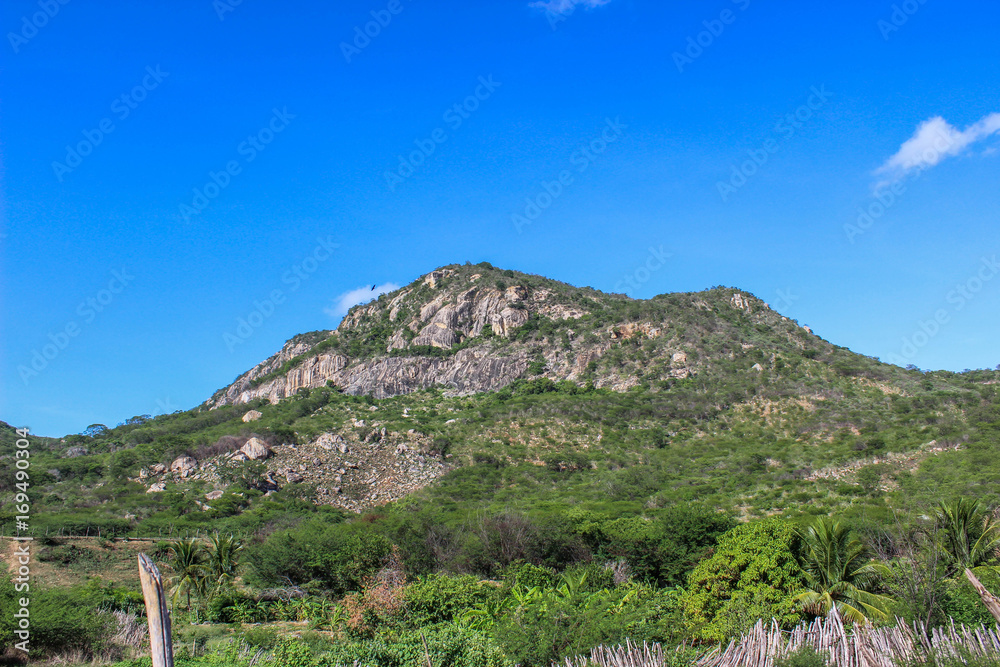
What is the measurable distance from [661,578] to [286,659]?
809 inches

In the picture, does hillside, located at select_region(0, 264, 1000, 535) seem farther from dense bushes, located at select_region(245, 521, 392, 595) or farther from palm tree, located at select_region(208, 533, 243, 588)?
palm tree, located at select_region(208, 533, 243, 588)

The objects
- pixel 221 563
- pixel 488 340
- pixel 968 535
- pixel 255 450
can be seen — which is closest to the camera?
pixel 968 535

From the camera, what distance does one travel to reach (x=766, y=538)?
22.6 m

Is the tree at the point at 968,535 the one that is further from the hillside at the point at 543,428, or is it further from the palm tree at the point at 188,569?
the palm tree at the point at 188,569

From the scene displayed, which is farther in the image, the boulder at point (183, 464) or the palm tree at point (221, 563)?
the boulder at point (183, 464)

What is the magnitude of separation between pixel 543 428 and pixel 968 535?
42617mm

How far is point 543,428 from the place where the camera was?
6419 cm

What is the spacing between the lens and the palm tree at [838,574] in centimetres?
1939

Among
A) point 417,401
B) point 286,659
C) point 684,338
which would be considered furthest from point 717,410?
point 286,659

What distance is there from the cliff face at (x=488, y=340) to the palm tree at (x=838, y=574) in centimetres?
5400

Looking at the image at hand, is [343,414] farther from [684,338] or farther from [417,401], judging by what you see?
[684,338]

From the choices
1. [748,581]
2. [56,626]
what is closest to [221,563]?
[56,626]

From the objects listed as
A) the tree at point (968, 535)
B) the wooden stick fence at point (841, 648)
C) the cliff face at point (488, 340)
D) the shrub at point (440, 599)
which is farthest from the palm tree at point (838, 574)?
the cliff face at point (488, 340)

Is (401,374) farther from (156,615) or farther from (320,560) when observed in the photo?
(156,615)
